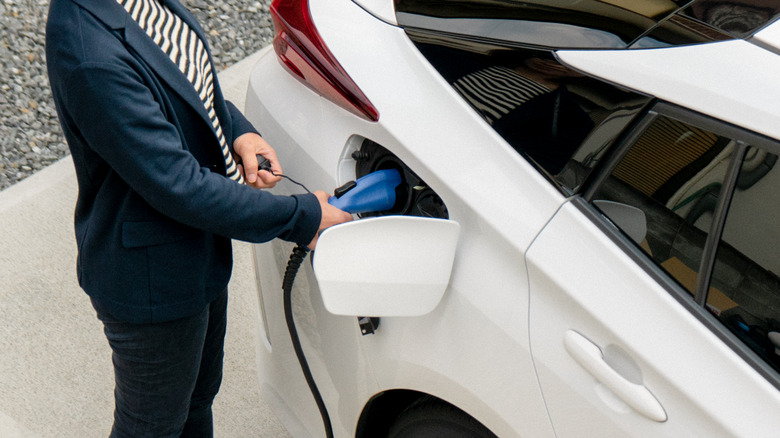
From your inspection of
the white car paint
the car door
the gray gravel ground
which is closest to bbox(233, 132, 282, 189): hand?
the car door

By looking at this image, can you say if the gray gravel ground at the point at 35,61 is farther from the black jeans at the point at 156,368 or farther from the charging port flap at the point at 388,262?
the charging port flap at the point at 388,262

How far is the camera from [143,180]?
1.32m

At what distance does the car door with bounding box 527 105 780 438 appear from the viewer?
3.73ft

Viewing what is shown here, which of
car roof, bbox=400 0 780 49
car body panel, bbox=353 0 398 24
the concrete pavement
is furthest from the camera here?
the concrete pavement

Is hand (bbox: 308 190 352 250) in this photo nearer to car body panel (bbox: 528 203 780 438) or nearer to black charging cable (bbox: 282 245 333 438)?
black charging cable (bbox: 282 245 333 438)

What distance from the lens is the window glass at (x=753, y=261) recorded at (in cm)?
113

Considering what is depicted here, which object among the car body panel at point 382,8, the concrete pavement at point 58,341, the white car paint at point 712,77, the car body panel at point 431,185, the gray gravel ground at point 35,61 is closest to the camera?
the white car paint at point 712,77

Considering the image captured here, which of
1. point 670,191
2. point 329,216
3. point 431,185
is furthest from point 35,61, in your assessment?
point 670,191

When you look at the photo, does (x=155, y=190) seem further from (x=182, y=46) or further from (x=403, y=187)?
(x=403, y=187)

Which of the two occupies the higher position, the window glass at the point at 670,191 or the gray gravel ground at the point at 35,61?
the window glass at the point at 670,191

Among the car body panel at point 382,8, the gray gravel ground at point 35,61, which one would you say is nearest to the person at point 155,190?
the car body panel at point 382,8

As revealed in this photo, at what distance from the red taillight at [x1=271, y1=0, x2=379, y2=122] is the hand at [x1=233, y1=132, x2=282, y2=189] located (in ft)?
→ 0.55

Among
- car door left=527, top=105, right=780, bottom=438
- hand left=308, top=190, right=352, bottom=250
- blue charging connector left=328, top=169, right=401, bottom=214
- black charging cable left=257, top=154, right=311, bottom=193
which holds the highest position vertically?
car door left=527, top=105, right=780, bottom=438

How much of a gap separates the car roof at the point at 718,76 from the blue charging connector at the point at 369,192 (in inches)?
18.6
